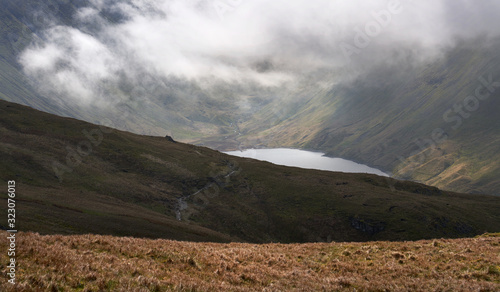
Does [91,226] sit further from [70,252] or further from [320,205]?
[320,205]

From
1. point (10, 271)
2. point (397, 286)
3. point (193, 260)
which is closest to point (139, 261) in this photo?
point (193, 260)

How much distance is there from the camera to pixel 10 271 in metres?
11.9

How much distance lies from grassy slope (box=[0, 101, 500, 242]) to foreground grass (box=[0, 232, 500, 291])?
35.8 m

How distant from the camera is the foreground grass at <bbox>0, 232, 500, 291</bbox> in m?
13.0

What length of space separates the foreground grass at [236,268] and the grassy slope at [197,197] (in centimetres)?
3579

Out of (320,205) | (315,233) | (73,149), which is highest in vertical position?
(73,149)

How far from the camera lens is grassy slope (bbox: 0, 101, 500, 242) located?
65812 mm

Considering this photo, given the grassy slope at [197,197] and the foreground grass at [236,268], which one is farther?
the grassy slope at [197,197]

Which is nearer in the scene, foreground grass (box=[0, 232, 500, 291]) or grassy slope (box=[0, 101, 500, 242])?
foreground grass (box=[0, 232, 500, 291])

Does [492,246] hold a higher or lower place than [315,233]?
higher

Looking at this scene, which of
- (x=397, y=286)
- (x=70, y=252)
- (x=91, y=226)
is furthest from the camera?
(x=91, y=226)

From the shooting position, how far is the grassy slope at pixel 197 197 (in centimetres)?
6581

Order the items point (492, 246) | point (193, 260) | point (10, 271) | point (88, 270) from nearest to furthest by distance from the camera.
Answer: point (10, 271) → point (88, 270) → point (193, 260) → point (492, 246)

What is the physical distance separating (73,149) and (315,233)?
85103 mm
